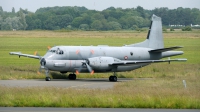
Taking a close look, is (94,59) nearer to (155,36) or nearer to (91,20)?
(155,36)

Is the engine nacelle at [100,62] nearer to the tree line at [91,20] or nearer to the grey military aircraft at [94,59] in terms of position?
the grey military aircraft at [94,59]

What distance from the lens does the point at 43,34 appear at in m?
119

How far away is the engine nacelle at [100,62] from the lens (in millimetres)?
37062

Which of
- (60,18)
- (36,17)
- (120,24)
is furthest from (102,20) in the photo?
(36,17)

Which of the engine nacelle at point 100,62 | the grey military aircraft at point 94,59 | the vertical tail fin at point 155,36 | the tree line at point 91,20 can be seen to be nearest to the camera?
the grey military aircraft at point 94,59

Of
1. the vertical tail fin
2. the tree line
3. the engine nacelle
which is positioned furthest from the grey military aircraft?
the tree line

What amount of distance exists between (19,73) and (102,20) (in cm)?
7103

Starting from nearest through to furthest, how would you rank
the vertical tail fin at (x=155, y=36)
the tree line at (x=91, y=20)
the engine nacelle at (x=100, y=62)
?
1. the engine nacelle at (x=100, y=62)
2. the vertical tail fin at (x=155, y=36)
3. the tree line at (x=91, y=20)

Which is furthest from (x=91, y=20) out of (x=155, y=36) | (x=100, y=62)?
(x=100, y=62)

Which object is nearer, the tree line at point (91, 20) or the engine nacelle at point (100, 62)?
the engine nacelle at point (100, 62)

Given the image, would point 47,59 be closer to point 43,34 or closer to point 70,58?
point 70,58

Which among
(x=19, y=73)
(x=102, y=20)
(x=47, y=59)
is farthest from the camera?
(x=102, y=20)

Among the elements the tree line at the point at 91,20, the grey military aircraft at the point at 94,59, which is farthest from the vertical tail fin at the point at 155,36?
the tree line at the point at 91,20

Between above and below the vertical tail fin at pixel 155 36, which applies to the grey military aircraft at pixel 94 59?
below
